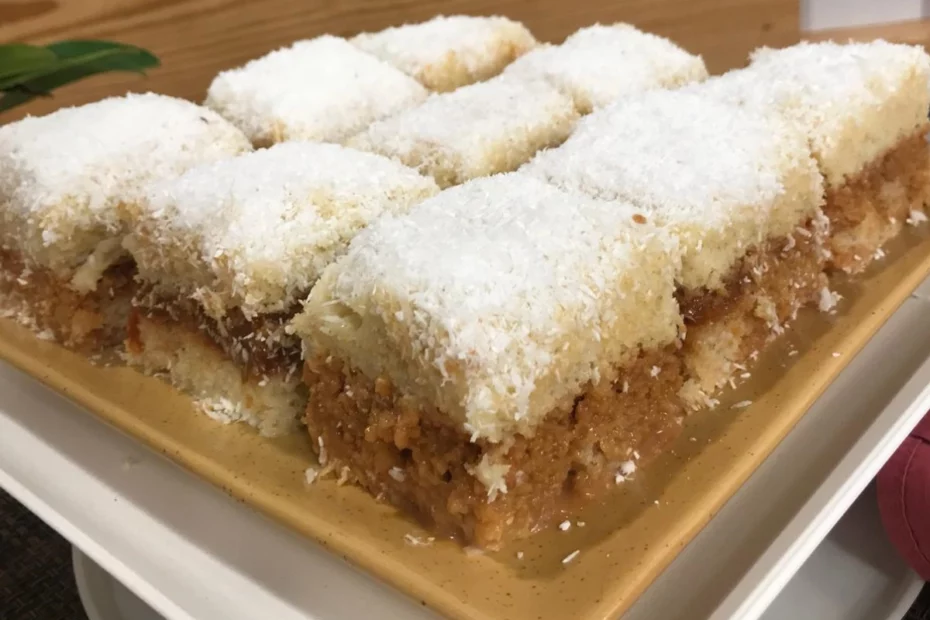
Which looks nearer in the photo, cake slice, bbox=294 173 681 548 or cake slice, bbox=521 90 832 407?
cake slice, bbox=294 173 681 548

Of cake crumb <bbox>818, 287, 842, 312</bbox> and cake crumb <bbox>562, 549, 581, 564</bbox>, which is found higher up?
cake crumb <bbox>562, 549, 581, 564</bbox>

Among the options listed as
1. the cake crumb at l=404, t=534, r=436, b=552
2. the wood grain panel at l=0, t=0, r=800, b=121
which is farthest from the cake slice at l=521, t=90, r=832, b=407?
the wood grain panel at l=0, t=0, r=800, b=121

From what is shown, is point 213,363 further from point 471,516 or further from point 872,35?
point 872,35

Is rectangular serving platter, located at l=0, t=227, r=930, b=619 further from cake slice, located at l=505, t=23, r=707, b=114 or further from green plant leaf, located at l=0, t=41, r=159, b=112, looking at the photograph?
cake slice, located at l=505, t=23, r=707, b=114

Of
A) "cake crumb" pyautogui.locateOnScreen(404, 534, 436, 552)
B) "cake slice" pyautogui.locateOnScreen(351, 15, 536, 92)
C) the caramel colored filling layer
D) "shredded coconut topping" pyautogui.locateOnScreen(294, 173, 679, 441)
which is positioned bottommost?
"cake crumb" pyautogui.locateOnScreen(404, 534, 436, 552)

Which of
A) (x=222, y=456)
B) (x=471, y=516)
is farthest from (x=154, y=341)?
(x=471, y=516)

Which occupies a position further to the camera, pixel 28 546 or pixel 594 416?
pixel 28 546
